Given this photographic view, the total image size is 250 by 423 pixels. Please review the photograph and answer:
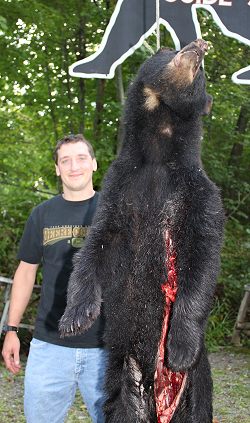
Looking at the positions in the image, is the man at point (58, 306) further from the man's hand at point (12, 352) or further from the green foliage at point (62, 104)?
the green foliage at point (62, 104)

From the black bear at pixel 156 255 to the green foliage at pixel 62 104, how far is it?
18.1 feet

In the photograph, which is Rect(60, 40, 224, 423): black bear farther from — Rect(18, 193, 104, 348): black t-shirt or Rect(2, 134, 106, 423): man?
Rect(18, 193, 104, 348): black t-shirt

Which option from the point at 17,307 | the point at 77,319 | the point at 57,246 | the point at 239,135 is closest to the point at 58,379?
the point at 17,307

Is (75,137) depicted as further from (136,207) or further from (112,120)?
(112,120)

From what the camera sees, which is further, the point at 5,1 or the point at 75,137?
the point at 5,1

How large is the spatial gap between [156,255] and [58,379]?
123 cm

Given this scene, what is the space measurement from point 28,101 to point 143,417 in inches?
307

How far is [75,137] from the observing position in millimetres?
3709

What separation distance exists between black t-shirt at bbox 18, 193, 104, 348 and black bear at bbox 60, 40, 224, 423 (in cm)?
89

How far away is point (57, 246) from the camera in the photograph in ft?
12.1

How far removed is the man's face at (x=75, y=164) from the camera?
3.63 metres

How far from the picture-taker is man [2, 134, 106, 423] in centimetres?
351

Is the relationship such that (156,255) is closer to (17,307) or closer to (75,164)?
(75,164)

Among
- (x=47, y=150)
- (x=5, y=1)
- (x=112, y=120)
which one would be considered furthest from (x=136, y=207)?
(x=47, y=150)
